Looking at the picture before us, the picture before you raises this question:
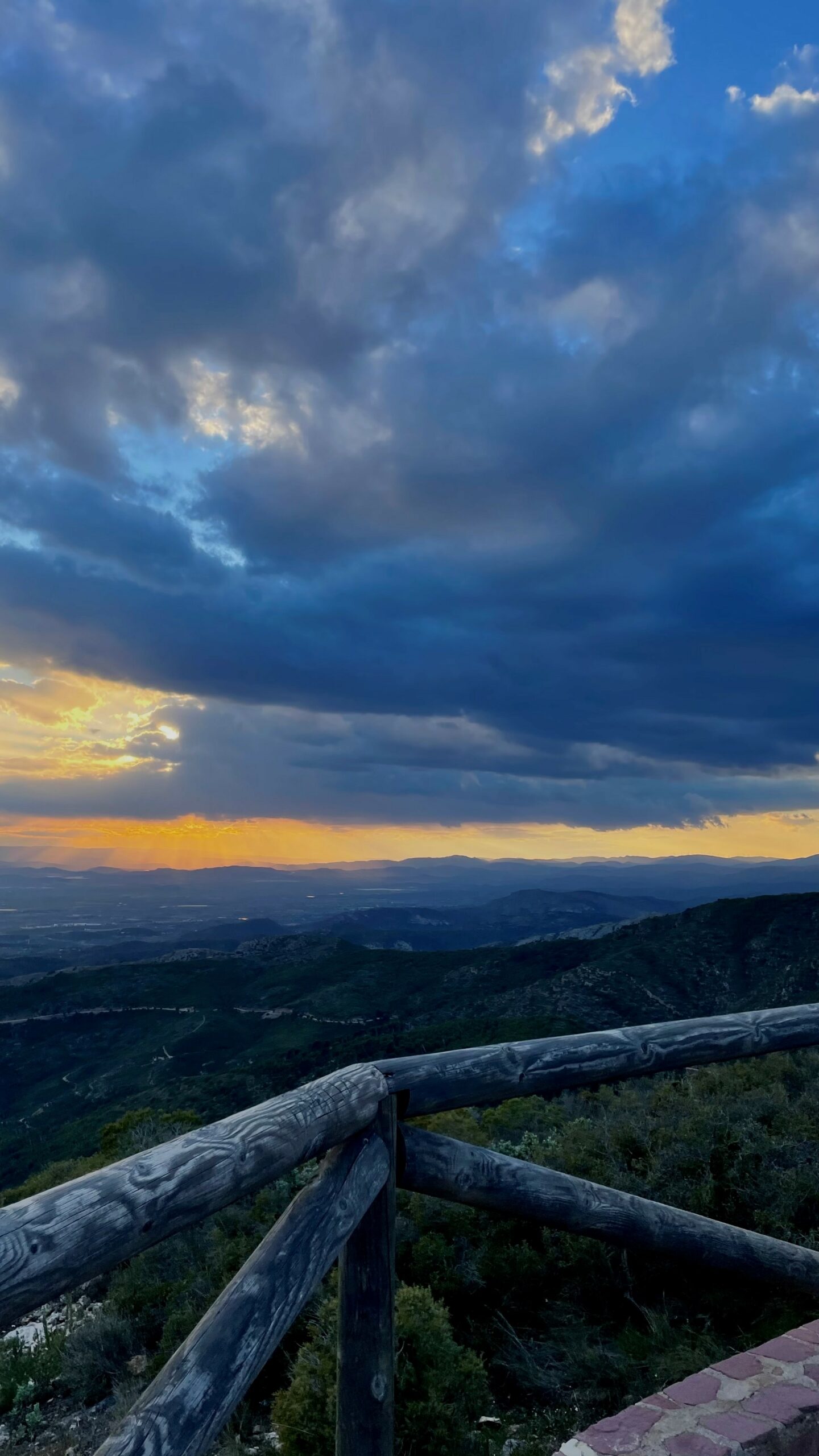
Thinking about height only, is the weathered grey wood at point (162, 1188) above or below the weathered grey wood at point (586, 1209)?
above

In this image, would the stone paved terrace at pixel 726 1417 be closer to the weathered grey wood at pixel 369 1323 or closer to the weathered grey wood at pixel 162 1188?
the weathered grey wood at pixel 369 1323

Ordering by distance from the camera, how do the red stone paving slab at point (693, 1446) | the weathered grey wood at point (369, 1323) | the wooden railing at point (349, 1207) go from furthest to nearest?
the weathered grey wood at point (369, 1323)
the red stone paving slab at point (693, 1446)
the wooden railing at point (349, 1207)

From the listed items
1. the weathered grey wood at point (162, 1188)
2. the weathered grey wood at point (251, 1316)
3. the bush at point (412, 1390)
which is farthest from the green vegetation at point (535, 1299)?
the weathered grey wood at point (162, 1188)

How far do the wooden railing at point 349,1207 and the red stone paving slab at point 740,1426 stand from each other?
0.63m

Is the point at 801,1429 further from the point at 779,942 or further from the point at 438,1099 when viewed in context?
the point at 779,942

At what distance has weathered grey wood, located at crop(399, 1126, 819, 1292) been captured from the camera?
2.67 meters

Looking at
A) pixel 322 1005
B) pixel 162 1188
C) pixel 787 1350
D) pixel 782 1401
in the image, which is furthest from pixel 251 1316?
pixel 322 1005

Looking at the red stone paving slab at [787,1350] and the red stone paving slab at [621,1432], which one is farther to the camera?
the red stone paving slab at [787,1350]

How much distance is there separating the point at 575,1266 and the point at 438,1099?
2566 millimetres

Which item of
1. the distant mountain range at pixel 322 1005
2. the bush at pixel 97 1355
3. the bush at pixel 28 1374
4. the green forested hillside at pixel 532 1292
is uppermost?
the green forested hillside at pixel 532 1292

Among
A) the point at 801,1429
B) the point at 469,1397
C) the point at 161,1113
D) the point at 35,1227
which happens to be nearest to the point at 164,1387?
the point at 35,1227

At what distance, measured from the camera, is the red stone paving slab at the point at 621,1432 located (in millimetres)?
2338

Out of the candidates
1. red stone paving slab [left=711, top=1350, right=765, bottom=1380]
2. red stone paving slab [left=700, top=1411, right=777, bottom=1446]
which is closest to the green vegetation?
red stone paving slab [left=711, top=1350, right=765, bottom=1380]

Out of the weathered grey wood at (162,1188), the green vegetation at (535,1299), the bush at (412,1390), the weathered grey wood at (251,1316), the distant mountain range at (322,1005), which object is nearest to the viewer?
the weathered grey wood at (162,1188)
